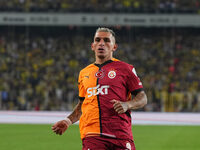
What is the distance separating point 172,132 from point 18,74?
16.4m

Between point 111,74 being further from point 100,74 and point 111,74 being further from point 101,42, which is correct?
point 101,42

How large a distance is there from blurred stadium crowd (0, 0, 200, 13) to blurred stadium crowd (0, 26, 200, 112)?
1.91 meters

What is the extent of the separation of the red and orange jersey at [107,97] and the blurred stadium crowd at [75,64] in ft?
66.6

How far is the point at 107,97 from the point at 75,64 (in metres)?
26.9

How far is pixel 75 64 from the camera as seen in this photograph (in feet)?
102

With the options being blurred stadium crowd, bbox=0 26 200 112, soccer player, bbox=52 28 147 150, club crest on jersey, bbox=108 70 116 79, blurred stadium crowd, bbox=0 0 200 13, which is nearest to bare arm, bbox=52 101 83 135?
soccer player, bbox=52 28 147 150

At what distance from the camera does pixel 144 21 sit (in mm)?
34281

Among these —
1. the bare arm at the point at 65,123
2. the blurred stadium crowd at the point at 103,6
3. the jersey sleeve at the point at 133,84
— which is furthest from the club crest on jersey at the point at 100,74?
the blurred stadium crowd at the point at 103,6

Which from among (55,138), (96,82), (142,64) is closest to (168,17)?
(142,64)

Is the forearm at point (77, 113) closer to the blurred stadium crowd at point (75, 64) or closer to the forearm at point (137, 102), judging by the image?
the forearm at point (137, 102)

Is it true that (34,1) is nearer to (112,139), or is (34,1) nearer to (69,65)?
(69,65)

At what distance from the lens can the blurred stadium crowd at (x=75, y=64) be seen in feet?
81.5

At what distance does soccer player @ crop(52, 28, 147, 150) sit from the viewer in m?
4.00

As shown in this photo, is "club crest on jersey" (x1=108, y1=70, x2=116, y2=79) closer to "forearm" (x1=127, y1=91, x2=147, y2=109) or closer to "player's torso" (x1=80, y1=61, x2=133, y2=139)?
"player's torso" (x1=80, y1=61, x2=133, y2=139)
